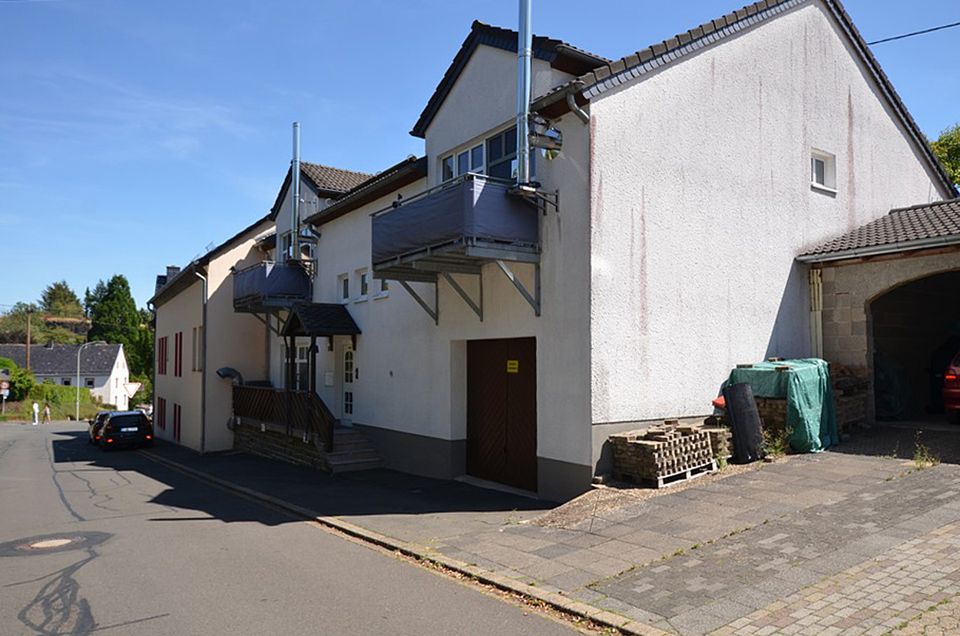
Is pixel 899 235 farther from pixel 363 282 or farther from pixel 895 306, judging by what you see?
pixel 363 282

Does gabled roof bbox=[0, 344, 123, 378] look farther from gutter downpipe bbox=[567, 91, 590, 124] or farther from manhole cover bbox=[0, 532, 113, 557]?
gutter downpipe bbox=[567, 91, 590, 124]

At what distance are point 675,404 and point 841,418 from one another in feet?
11.0

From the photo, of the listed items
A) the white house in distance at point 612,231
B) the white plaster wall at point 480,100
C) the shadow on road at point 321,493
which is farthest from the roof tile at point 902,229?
the shadow on road at point 321,493

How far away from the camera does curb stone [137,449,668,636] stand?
5652mm

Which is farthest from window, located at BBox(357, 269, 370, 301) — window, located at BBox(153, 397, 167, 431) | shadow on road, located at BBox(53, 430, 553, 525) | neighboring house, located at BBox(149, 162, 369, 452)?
window, located at BBox(153, 397, 167, 431)

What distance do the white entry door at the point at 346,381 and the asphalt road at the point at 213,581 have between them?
5.53 meters

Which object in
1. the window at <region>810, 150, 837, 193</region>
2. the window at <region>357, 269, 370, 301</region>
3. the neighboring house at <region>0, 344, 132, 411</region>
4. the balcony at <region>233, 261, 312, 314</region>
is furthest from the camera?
the neighboring house at <region>0, 344, 132, 411</region>

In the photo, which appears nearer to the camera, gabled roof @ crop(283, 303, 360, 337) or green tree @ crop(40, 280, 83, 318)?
gabled roof @ crop(283, 303, 360, 337)

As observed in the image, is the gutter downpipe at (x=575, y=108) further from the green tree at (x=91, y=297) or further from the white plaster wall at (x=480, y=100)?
the green tree at (x=91, y=297)

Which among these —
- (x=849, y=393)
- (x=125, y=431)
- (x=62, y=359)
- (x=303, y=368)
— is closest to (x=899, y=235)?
(x=849, y=393)

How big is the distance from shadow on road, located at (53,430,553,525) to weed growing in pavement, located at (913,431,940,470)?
516cm

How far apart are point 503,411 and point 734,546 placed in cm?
615

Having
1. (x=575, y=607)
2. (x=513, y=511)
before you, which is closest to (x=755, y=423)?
(x=513, y=511)

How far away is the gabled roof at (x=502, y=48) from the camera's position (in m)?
11.3
